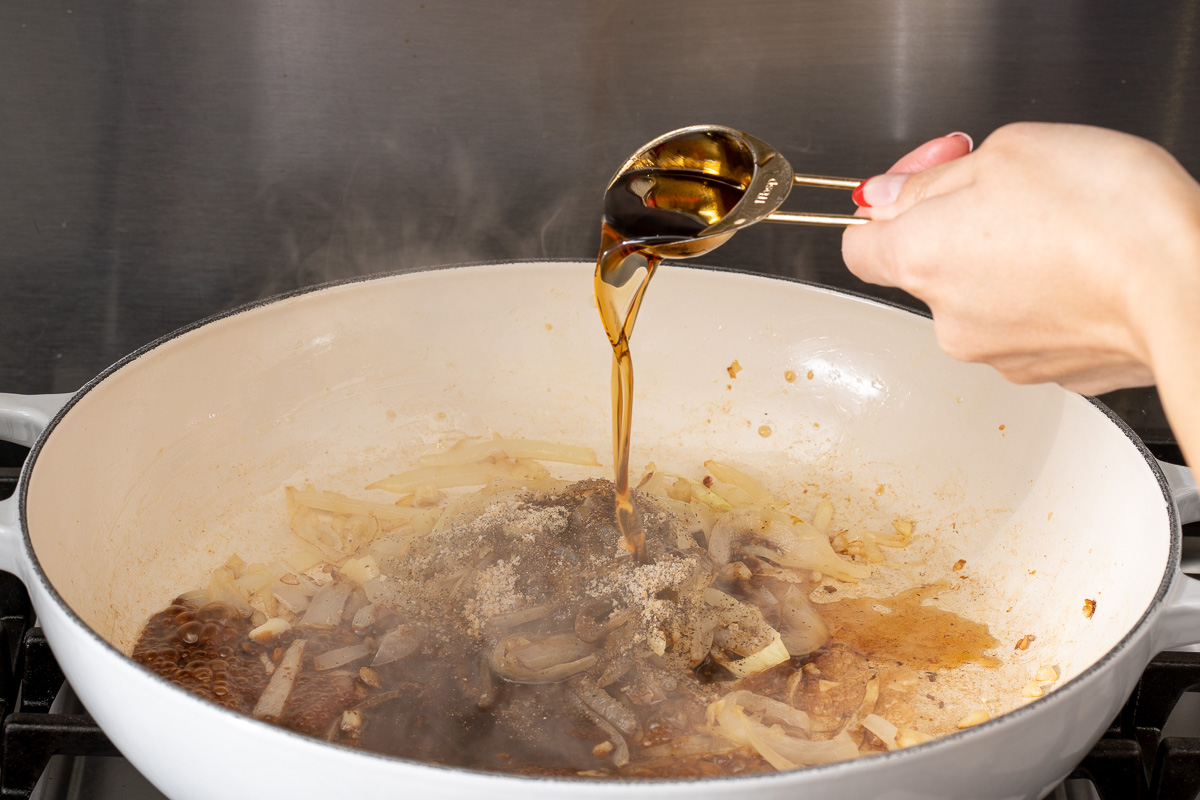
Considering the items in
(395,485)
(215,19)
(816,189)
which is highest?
(215,19)

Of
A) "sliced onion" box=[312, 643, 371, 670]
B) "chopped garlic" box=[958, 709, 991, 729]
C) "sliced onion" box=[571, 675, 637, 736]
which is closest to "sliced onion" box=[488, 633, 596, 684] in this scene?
"sliced onion" box=[571, 675, 637, 736]

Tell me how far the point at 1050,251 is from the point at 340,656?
691 millimetres

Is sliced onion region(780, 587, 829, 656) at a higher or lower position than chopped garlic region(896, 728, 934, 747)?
lower

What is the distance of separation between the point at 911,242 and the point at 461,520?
60 centimetres

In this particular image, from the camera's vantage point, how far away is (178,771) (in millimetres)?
615

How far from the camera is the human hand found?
55 centimetres

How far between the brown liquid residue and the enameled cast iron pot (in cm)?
Result: 3

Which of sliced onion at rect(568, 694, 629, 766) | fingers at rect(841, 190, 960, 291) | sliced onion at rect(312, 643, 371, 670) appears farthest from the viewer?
sliced onion at rect(312, 643, 371, 670)

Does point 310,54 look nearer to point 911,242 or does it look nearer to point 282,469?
point 282,469

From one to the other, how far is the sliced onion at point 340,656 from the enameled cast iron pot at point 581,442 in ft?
0.59

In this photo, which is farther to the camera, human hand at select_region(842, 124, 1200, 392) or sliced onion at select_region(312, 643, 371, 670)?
sliced onion at select_region(312, 643, 371, 670)

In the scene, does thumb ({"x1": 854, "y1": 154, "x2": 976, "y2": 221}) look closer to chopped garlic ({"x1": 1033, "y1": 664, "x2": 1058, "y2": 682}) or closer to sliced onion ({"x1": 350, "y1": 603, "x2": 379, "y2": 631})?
chopped garlic ({"x1": 1033, "y1": 664, "x2": 1058, "y2": 682})

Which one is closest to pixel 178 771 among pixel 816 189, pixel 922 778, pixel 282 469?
pixel 922 778

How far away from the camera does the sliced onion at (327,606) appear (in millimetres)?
946
